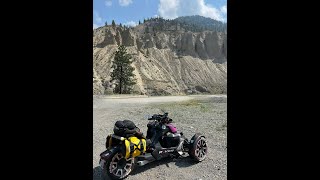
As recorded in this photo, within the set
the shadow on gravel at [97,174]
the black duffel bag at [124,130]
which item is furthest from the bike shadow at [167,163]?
the black duffel bag at [124,130]

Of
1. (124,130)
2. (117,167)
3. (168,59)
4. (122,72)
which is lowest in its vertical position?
(117,167)

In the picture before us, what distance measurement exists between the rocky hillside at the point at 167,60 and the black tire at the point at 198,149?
1390 inches

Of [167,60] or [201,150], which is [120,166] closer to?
[201,150]

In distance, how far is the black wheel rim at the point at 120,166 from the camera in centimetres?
536

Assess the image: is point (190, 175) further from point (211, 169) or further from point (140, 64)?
point (140, 64)

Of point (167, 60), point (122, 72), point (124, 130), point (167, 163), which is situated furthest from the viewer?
point (167, 60)

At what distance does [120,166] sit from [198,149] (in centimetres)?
199

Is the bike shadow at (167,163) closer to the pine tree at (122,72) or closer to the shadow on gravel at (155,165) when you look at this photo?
the shadow on gravel at (155,165)

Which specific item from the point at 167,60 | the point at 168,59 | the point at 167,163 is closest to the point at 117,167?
the point at 167,163

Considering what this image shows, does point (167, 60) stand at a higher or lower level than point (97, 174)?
higher

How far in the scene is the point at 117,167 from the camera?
5.45 meters

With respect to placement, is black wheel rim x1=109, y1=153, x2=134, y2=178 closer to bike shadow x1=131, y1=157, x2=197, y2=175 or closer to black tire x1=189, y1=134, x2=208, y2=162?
→ bike shadow x1=131, y1=157, x2=197, y2=175
